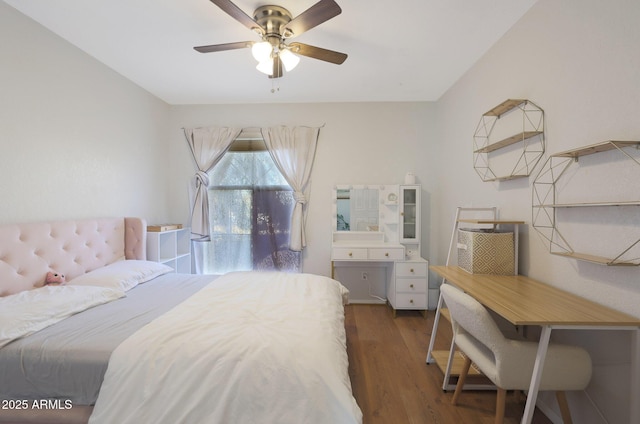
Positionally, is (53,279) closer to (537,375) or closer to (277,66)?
(277,66)

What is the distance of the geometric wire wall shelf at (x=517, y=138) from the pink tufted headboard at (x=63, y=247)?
3.37 metres

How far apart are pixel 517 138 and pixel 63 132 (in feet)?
11.4

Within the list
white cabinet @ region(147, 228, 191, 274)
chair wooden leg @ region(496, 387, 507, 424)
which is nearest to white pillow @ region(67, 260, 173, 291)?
white cabinet @ region(147, 228, 191, 274)

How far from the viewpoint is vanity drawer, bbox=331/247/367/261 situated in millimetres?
3025

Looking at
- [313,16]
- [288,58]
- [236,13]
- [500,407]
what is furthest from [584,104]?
[236,13]

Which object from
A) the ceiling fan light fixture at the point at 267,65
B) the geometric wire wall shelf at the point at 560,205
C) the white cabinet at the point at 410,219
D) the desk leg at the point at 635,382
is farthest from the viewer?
the white cabinet at the point at 410,219

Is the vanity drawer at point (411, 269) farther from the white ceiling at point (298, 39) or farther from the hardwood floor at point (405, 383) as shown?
the white ceiling at point (298, 39)

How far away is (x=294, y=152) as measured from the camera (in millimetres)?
3305

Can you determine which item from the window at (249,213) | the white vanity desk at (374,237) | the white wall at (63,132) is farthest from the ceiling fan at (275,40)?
the white vanity desk at (374,237)

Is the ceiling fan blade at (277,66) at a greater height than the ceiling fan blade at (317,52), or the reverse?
the ceiling fan blade at (317,52)

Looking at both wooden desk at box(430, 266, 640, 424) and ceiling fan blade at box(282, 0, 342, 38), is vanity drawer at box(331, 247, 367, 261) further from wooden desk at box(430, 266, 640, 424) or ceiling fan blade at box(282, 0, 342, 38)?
ceiling fan blade at box(282, 0, 342, 38)

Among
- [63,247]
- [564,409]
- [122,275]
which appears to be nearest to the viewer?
[564,409]

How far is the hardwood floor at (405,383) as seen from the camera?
157 cm

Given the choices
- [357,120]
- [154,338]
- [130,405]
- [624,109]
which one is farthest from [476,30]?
[130,405]
